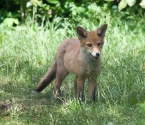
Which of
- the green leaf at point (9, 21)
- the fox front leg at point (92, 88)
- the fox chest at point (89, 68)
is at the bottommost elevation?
the fox front leg at point (92, 88)

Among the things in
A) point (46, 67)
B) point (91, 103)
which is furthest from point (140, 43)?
point (91, 103)

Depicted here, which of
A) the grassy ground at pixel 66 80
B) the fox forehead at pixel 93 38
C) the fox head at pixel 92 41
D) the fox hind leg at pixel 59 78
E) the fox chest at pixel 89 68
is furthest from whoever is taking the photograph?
the fox hind leg at pixel 59 78

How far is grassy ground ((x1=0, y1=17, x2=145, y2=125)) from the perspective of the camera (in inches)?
208

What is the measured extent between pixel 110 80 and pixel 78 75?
0.58 meters

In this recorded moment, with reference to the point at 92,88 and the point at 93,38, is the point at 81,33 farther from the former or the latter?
the point at 92,88

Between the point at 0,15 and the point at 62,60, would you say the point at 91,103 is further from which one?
the point at 0,15

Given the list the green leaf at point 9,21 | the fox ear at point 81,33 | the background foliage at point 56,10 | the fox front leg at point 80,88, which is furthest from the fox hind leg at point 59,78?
the green leaf at point 9,21

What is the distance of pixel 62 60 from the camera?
6602mm

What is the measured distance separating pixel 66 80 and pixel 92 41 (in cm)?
167

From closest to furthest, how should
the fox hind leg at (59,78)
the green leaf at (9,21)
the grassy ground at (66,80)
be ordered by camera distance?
the grassy ground at (66,80) < the fox hind leg at (59,78) < the green leaf at (9,21)

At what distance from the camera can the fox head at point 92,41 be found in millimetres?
5816

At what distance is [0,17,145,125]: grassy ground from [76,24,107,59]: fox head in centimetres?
48

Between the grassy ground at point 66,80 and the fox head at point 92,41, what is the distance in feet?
1.57

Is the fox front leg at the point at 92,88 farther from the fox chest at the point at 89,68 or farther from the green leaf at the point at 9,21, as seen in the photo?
the green leaf at the point at 9,21
